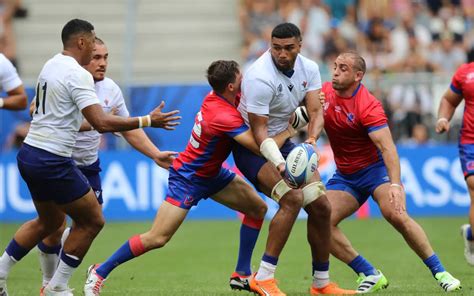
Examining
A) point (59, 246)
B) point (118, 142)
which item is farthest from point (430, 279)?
point (118, 142)

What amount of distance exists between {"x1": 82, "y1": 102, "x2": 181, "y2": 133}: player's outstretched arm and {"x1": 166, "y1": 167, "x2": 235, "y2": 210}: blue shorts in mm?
980

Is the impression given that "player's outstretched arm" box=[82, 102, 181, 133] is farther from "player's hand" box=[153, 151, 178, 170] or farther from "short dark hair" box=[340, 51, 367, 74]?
"short dark hair" box=[340, 51, 367, 74]

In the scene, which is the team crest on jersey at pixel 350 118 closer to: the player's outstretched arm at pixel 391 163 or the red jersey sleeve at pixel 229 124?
the player's outstretched arm at pixel 391 163

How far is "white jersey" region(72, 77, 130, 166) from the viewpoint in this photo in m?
11.0

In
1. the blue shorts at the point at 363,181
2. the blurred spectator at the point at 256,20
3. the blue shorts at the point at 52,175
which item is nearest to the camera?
the blue shorts at the point at 52,175

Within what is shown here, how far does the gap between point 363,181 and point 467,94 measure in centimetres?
237

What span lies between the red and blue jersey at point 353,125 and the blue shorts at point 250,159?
65cm

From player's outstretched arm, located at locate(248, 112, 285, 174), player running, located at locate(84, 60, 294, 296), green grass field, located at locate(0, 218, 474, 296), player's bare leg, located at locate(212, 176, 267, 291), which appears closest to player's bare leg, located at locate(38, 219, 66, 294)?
green grass field, located at locate(0, 218, 474, 296)

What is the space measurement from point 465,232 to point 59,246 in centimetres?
491

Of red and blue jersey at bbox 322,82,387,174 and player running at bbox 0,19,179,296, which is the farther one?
red and blue jersey at bbox 322,82,387,174

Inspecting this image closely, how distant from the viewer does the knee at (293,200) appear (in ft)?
32.3

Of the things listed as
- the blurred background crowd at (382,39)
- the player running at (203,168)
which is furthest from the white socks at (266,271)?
the blurred background crowd at (382,39)

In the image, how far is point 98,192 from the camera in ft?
36.6

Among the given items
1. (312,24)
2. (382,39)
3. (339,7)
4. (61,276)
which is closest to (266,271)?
(61,276)
